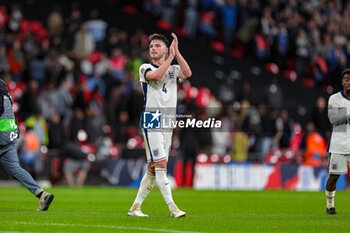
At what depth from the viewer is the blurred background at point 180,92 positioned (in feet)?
73.0

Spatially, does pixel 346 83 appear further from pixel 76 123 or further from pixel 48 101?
pixel 48 101

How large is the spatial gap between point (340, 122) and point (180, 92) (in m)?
12.1

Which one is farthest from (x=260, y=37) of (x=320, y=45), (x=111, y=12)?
(x=111, y=12)

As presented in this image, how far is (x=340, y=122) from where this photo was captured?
11.6 m

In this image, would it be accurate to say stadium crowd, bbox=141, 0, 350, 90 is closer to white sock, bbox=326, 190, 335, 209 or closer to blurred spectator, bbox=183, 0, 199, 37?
blurred spectator, bbox=183, 0, 199, 37

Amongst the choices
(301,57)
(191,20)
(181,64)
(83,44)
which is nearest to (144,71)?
(181,64)

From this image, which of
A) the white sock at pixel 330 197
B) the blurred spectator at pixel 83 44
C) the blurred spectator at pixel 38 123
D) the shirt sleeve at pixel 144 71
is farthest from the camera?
the blurred spectator at pixel 83 44

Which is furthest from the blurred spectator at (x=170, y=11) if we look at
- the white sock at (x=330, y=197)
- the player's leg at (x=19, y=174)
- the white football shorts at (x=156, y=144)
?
the white football shorts at (x=156, y=144)

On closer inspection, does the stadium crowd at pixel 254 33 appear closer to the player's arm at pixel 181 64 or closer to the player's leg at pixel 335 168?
the player's leg at pixel 335 168

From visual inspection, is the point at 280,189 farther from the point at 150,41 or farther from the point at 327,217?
the point at 150,41

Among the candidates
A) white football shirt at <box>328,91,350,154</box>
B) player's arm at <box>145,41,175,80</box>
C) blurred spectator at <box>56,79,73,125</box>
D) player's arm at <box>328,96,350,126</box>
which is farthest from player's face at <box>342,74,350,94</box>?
blurred spectator at <box>56,79,73,125</box>

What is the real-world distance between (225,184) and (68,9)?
28.0 ft

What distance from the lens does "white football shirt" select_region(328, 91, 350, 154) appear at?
1160cm

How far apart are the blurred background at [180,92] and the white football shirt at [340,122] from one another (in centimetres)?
835
